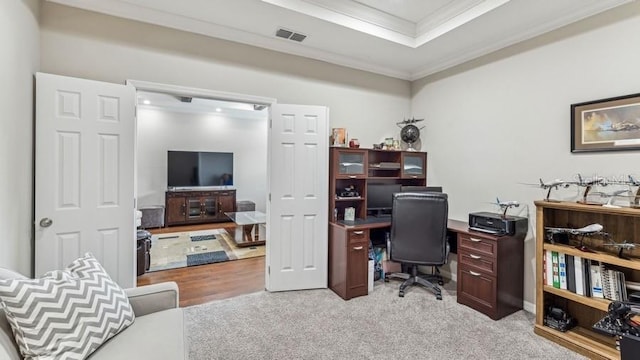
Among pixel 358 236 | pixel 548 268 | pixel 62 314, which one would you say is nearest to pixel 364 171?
pixel 358 236

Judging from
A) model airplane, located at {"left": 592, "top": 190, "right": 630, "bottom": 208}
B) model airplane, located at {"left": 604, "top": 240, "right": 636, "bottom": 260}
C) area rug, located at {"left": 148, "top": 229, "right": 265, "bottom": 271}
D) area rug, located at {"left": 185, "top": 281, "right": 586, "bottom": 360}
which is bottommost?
area rug, located at {"left": 185, "top": 281, "right": 586, "bottom": 360}

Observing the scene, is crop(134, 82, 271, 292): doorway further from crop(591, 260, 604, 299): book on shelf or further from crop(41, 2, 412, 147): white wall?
crop(591, 260, 604, 299): book on shelf

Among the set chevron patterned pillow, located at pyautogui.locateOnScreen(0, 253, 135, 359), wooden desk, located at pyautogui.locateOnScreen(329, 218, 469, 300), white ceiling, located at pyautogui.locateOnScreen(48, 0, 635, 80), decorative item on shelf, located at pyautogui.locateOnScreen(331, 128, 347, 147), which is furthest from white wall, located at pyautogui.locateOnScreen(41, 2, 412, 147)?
chevron patterned pillow, located at pyautogui.locateOnScreen(0, 253, 135, 359)

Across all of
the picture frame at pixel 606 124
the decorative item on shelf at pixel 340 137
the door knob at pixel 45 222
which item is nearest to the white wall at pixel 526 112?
the picture frame at pixel 606 124

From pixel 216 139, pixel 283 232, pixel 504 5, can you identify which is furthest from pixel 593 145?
pixel 216 139

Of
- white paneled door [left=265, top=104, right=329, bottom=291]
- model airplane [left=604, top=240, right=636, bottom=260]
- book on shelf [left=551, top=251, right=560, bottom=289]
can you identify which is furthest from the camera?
white paneled door [left=265, top=104, right=329, bottom=291]

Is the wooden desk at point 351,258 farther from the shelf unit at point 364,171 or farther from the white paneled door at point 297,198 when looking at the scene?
the shelf unit at point 364,171

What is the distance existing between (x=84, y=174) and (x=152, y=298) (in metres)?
1.29

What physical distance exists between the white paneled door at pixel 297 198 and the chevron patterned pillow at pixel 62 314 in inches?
69.3

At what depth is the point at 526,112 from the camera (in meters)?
2.88

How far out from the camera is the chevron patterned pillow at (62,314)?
1.21 metres

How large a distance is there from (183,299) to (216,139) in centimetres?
493

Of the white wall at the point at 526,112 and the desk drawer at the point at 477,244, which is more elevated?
the white wall at the point at 526,112

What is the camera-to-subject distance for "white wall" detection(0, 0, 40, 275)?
1707mm
